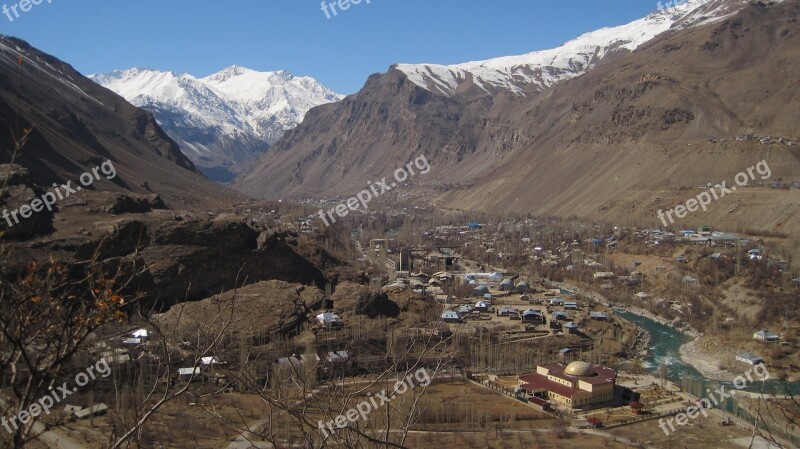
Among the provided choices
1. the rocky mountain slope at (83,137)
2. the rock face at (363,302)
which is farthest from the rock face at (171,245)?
the rocky mountain slope at (83,137)

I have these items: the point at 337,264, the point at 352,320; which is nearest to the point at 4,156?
the point at 337,264

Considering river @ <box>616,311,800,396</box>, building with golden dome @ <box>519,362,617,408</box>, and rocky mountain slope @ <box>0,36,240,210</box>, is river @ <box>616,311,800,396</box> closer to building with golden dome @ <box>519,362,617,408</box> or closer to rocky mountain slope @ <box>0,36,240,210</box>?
building with golden dome @ <box>519,362,617,408</box>

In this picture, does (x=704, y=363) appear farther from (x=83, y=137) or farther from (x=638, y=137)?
(x=83, y=137)

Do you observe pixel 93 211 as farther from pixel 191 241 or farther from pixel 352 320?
pixel 352 320

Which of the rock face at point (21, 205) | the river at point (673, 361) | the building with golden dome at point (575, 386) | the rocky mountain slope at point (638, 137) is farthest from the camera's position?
the rocky mountain slope at point (638, 137)

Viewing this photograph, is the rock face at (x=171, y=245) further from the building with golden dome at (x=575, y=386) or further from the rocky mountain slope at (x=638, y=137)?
the rocky mountain slope at (x=638, y=137)

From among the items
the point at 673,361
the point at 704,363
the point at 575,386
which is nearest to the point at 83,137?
the point at 575,386

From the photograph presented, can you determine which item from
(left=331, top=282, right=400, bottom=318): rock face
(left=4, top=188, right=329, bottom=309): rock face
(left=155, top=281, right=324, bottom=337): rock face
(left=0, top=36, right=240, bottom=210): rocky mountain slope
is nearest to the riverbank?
(left=331, top=282, right=400, bottom=318): rock face

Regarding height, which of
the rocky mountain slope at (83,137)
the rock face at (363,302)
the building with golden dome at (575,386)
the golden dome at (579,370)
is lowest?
the building with golden dome at (575,386)
